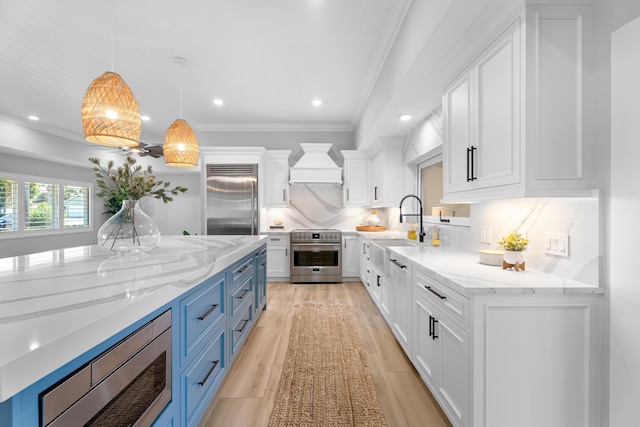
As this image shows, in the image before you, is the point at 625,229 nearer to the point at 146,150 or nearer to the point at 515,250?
the point at 515,250

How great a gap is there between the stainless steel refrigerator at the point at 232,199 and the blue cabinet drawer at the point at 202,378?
10.3ft

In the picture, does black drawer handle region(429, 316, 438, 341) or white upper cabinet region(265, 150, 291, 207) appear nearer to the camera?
black drawer handle region(429, 316, 438, 341)

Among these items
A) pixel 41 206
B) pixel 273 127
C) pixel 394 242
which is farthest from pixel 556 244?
pixel 41 206

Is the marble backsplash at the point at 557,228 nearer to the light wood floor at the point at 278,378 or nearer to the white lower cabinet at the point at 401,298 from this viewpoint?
the white lower cabinet at the point at 401,298

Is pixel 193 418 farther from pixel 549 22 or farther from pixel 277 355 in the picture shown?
pixel 549 22

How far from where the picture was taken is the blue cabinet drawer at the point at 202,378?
1.39 meters

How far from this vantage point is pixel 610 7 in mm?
1303

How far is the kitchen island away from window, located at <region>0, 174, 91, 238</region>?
5.08 meters

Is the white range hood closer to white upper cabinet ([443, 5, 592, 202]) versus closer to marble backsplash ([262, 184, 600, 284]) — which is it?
marble backsplash ([262, 184, 600, 284])

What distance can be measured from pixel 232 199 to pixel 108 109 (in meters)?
3.25

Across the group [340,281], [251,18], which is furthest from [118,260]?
[340,281]

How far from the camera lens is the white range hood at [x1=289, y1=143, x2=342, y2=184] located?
16.6ft

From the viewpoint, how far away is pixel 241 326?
8.05 ft

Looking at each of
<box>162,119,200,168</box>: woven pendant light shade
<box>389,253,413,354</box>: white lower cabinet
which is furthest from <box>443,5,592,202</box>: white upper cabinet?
<box>162,119,200,168</box>: woven pendant light shade
